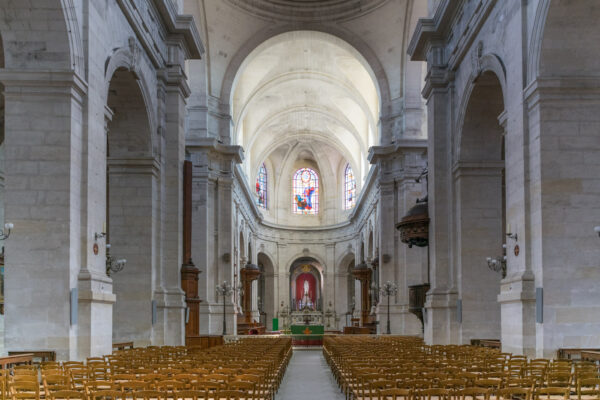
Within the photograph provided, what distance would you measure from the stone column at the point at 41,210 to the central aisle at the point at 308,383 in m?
Result: 4.69

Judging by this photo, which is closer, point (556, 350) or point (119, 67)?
point (556, 350)

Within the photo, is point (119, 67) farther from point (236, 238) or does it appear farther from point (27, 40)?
point (236, 238)

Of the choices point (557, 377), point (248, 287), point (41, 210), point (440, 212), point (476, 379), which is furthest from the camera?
point (248, 287)

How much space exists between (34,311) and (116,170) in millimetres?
8038

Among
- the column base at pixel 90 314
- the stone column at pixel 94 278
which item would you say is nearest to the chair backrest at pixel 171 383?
the column base at pixel 90 314

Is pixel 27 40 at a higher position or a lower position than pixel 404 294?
higher

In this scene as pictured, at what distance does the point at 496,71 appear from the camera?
712 inches

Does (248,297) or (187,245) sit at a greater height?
(187,245)

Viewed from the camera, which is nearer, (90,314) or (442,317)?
(90,314)

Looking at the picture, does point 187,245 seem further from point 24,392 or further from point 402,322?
point 24,392

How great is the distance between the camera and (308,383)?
18.4 m

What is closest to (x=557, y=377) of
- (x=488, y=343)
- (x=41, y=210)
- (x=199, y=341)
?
(x=41, y=210)

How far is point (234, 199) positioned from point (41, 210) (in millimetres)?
25608

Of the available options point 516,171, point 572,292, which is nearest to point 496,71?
point 516,171
